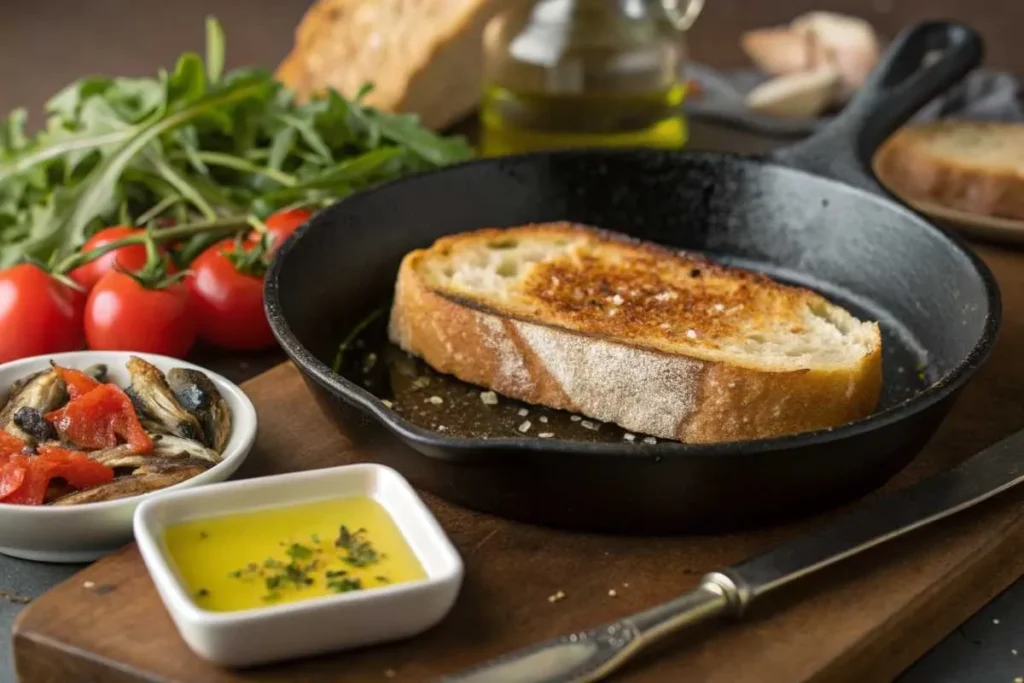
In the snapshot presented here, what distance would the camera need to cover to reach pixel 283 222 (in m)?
3.38

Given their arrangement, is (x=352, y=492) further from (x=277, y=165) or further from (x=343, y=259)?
(x=277, y=165)

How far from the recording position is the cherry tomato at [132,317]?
9.95ft

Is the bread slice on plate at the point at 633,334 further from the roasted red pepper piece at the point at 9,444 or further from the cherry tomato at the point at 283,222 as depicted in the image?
the roasted red pepper piece at the point at 9,444

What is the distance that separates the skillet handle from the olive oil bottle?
2.23 feet

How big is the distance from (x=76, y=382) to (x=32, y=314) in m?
0.57

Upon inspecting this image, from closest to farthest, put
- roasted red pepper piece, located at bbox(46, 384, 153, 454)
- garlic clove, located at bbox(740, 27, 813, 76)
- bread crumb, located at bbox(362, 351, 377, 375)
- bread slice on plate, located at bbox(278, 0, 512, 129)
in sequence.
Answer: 1. roasted red pepper piece, located at bbox(46, 384, 153, 454)
2. bread crumb, located at bbox(362, 351, 377, 375)
3. bread slice on plate, located at bbox(278, 0, 512, 129)
4. garlic clove, located at bbox(740, 27, 813, 76)

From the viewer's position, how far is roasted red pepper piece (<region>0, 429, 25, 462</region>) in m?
2.35

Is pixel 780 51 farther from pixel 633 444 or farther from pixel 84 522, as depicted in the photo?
pixel 84 522

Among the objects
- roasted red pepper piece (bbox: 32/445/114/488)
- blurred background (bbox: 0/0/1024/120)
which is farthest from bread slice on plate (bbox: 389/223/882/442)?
blurred background (bbox: 0/0/1024/120)

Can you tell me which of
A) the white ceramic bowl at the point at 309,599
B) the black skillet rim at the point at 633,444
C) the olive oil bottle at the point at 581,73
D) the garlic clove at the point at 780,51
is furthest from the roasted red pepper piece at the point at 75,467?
the garlic clove at the point at 780,51

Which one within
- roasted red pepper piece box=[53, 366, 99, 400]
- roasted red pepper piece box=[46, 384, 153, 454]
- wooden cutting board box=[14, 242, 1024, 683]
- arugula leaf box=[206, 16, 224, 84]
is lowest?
wooden cutting board box=[14, 242, 1024, 683]

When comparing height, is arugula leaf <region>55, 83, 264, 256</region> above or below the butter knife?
above

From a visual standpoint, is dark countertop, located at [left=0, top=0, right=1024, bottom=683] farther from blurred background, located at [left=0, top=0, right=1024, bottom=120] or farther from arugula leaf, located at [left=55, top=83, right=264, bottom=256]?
arugula leaf, located at [left=55, top=83, right=264, bottom=256]

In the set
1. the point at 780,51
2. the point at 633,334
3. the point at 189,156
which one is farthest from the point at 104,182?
the point at 780,51
